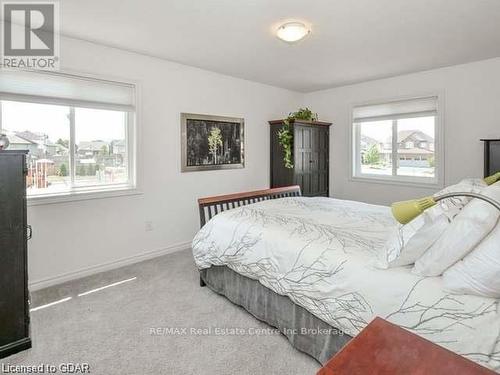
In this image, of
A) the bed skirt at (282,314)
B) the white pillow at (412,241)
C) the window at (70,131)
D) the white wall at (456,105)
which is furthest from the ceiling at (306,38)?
the bed skirt at (282,314)

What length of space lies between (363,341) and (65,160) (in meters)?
3.38

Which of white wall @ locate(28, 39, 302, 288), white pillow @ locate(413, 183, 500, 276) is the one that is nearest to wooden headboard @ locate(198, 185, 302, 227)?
white wall @ locate(28, 39, 302, 288)

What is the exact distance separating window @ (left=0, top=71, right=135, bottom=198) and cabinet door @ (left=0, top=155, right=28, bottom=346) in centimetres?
93

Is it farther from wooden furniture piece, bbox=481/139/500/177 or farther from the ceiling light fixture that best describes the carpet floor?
wooden furniture piece, bbox=481/139/500/177

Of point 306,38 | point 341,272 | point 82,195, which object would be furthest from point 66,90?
point 341,272

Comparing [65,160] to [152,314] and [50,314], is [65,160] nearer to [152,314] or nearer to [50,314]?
[50,314]

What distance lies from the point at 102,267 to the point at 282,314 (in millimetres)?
2308

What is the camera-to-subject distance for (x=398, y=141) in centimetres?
475

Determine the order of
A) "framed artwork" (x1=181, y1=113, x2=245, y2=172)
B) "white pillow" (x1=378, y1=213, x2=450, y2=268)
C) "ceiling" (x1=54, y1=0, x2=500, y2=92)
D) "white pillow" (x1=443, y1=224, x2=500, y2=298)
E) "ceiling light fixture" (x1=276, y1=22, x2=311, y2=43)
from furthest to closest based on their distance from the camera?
"framed artwork" (x1=181, y1=113, x2=245, y2=172), "ceiling light fixture" (x1=276, y1=22, x2=311, y2=43), "ceiling" (x1=54, y1=0, x2=500, y2=92), "white pillow" (x1=378, y1=213, x2=450, y2=268), "white pillow" (x1=443, y1=224, x2=500, y2=298)

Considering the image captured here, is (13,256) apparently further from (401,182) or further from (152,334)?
(401,182)

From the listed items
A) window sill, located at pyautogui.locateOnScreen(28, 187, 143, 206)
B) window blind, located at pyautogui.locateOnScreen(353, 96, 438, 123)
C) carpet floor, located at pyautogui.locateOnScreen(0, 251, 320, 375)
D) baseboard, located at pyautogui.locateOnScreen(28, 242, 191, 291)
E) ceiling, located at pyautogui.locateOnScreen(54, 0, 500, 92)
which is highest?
ceiling, located at pyautogui.locateOnScreen(54, 0, 500, 92)

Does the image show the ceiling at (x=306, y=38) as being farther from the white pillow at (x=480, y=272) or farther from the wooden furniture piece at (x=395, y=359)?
the wooden furniture piece at (x=395, y=359)

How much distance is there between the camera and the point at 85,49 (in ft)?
10.4

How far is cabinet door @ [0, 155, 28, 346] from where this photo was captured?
6.39 feet
